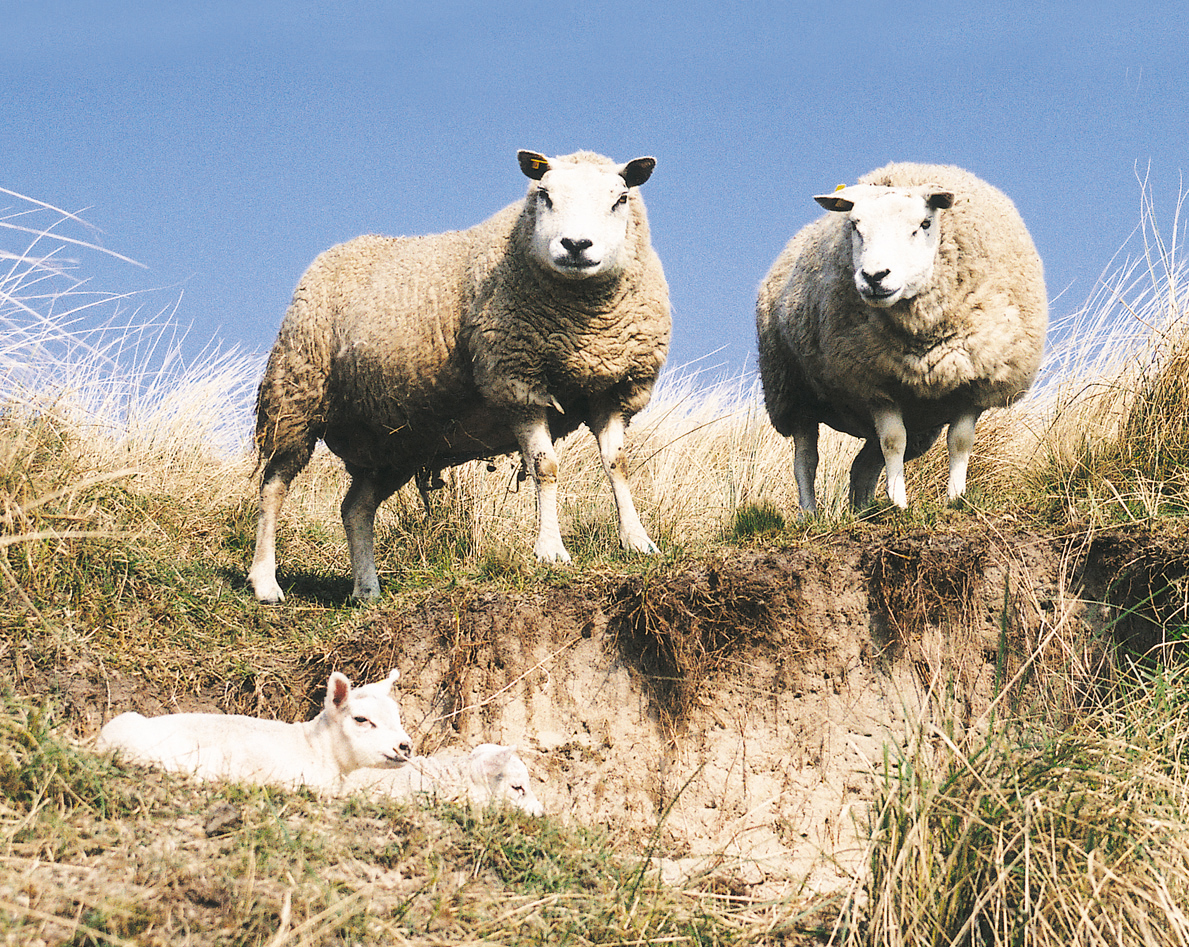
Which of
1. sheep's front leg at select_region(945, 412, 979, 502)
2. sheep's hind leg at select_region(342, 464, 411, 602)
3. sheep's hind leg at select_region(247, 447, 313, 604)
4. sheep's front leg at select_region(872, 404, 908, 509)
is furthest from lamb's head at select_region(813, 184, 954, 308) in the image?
sheep's hind leg at select_region(247, 447, 313, 604)

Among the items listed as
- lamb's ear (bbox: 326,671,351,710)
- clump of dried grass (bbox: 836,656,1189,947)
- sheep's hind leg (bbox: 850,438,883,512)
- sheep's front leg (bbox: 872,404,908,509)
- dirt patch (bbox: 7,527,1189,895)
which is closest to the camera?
clump of dried grass (bbox: 836,656,1189,947)

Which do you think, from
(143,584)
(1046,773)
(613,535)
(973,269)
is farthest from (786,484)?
(1046,773)

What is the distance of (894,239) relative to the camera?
19.8 ft

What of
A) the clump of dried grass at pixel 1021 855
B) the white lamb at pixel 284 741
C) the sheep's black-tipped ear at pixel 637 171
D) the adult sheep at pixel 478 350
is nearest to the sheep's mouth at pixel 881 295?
the adult sheep at pixel 478 350

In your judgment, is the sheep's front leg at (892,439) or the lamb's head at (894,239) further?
the sheep's front leg at (892,439)

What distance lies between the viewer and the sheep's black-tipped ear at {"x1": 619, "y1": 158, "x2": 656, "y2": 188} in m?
6.57

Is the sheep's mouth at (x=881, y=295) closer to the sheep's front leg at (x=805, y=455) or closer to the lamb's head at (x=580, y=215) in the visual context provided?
the lamb's head at (x=580, y=215)

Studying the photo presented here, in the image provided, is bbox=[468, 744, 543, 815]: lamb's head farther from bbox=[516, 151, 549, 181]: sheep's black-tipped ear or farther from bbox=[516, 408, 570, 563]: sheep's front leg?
bbox=[516, 151, 549, 181]: sheep's black-tipped ear

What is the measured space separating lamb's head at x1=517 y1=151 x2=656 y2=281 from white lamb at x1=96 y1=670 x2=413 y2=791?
7.98 ft

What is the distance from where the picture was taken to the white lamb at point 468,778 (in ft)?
15.3

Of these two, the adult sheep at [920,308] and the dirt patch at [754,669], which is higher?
the adult sheep at [920,308]

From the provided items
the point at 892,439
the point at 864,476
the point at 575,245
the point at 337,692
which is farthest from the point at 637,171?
the point at 337,692

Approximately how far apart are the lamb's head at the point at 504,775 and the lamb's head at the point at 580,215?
2.63 metres

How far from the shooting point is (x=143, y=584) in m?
6.11
